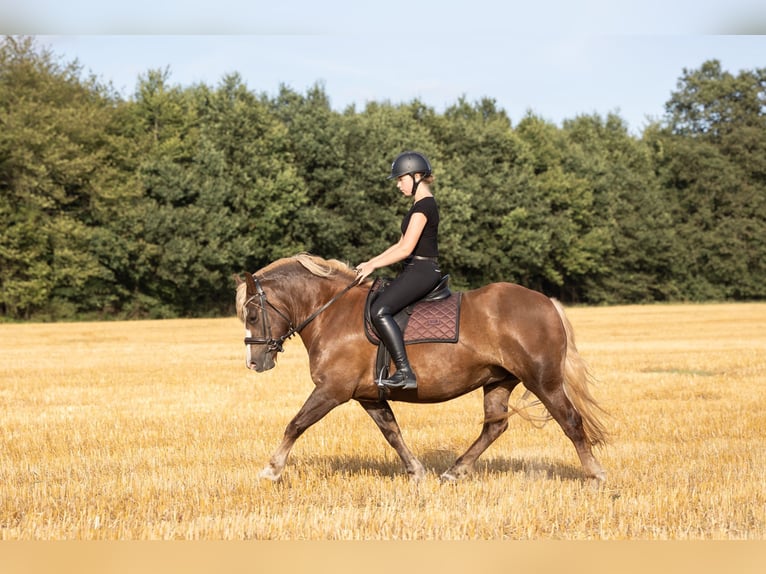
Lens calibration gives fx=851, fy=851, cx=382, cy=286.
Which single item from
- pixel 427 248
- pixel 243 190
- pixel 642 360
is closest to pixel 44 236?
pixel 243 190

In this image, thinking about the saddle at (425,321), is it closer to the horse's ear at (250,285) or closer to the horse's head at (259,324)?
the horse's head at (259,324)

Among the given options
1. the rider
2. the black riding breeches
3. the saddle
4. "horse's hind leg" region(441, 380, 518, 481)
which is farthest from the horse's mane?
"horse's hind leg" region(441, 380, 518, 481)

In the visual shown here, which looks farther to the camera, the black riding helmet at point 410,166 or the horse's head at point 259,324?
the horse's head at point 259,324

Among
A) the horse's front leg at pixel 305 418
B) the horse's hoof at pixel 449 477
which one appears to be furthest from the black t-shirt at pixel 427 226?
the horse's hoof at pixel 449 477

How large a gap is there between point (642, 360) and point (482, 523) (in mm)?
17932

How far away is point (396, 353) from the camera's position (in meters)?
8.15

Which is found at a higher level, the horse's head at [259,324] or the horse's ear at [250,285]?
the horse's ear at [250,285]

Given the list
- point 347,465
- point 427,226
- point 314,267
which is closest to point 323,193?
point 347,465

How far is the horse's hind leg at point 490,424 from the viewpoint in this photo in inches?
346

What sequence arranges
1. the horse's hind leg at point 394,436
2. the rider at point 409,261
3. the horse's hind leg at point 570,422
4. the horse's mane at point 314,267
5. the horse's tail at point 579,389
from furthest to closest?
the horse's mane at point 314,267 → the horse's hind leg at point 394,436 → the horse's tail at point 579,389 → the horse's hind leg at point 570,422 → the rider at point 409,261

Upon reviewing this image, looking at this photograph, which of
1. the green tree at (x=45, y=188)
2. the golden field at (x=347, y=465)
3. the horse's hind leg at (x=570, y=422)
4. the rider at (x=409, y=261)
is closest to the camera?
the golden field at (x=347, y=465)

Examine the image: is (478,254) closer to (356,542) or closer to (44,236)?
(44,236)

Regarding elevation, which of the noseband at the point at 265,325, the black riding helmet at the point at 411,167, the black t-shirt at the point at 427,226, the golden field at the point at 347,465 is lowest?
the golden field at the point at 347,465

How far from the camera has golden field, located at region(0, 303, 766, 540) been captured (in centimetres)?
684
